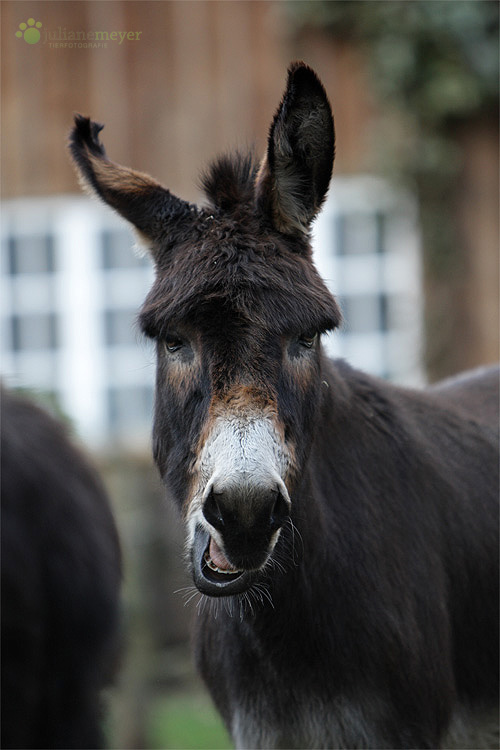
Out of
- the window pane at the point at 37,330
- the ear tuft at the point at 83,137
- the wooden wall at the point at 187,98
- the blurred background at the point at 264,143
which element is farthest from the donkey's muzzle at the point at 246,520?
the window pane at the point at 37,330

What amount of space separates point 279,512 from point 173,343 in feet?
2.41

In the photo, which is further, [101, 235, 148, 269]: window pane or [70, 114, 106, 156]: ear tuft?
[101, 235, 148, 269]: window pane

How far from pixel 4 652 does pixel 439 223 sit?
8661 mm

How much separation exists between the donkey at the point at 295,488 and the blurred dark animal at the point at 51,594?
32 cm

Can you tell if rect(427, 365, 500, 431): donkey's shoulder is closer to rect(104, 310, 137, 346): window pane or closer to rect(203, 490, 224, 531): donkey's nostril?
rect(203, 490, 224, 531): donkey's nostril

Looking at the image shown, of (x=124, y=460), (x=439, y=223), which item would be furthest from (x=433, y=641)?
(x=439, y=223)

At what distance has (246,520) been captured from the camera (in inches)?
103

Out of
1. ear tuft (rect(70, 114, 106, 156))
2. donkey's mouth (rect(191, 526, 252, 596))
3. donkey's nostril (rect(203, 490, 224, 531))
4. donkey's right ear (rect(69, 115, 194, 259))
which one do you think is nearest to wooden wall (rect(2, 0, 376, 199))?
ear tuft (rect(70, 114, 106, 156))

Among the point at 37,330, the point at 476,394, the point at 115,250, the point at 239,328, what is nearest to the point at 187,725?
the point at 476,394

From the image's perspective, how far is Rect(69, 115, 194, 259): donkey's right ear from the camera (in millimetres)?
3316

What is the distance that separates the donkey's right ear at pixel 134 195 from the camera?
131 inches

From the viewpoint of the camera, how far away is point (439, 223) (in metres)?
10.5

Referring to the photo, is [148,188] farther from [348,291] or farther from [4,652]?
[348,291]

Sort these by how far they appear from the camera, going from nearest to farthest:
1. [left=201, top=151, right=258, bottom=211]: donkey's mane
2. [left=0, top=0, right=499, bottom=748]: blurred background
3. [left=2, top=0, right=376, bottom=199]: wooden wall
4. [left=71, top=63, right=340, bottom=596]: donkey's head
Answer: [left=71, top=63, right=340, bottom=596]: donkey's head → [left=201, top=151, right=258, bottom=211]: donkey's mane → [left=0, top=0, right=499, bottom=748]: blurred background → [left=2, top=0, right=376, bottom=199]: wooden wall
